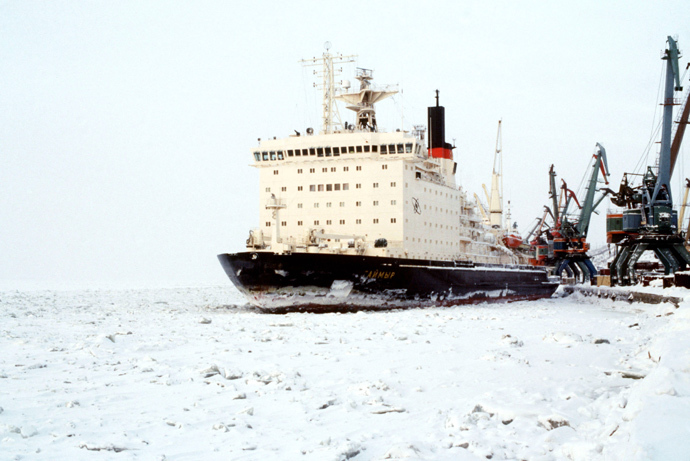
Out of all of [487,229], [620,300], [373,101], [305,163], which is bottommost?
[620,300]

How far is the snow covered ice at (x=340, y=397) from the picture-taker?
16.2ft

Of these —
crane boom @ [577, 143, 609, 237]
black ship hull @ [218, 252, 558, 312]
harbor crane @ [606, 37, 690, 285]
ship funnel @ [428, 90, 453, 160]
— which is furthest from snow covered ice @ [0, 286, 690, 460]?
crane boom @ [577, 143, 609, 237]

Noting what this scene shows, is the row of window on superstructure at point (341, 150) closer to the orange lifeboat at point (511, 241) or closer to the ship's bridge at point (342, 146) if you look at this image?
the ship's bridge at point (342, 146)

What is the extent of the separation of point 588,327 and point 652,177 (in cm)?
2390

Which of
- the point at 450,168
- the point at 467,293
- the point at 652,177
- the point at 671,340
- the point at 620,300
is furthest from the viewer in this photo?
the point at 652,177

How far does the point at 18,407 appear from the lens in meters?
5.93

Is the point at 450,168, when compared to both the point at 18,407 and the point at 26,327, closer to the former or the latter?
the point at 26,327

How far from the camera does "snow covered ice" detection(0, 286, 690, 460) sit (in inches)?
195

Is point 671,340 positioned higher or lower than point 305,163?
lower

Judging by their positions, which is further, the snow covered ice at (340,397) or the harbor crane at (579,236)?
the harbor crane at (579,236)

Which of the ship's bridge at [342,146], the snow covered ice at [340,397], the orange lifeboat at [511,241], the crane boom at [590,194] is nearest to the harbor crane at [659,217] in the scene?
the orange lifeboat at [511,241]

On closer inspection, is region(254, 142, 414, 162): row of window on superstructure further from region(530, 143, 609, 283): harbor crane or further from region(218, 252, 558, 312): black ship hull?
region(530, 143, 609, 283): harbor crane

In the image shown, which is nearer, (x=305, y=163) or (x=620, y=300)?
(x=305, y=163)

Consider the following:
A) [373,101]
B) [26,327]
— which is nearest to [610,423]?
[26,327]
